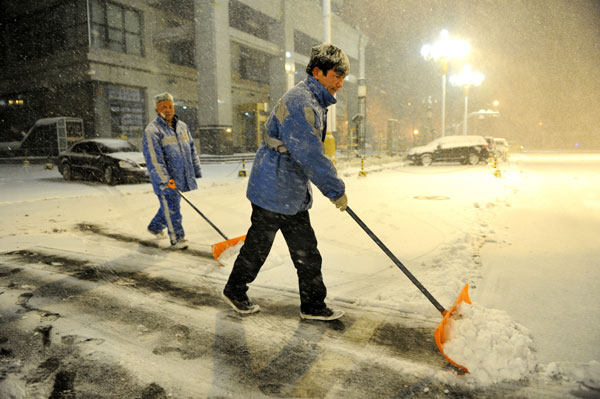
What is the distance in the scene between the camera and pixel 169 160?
488cm

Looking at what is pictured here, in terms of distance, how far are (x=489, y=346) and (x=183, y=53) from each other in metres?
29.6

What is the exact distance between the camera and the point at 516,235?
548 cm

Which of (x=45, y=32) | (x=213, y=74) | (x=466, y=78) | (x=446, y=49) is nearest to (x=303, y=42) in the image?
(x=213, y=74)

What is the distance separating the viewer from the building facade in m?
23.1

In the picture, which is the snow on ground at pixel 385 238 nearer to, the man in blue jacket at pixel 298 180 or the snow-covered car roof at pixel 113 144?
the man in blue jacket at pixel 298 180

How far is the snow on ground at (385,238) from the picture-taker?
238 centimetres

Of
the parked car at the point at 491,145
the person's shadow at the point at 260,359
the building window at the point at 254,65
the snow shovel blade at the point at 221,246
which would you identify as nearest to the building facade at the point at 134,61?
the building window at the point at 254,65

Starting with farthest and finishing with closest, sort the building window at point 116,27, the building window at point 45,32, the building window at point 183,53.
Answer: the building window at point 183,53
the building window at point 45,32
the building window at point 116,27

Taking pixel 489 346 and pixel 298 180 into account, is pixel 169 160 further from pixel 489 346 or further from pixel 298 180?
pixel 489 346

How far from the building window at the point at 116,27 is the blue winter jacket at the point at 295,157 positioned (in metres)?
24.8

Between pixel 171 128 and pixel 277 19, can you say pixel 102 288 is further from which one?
pixel 277 19

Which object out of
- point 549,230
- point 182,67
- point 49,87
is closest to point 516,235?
point 549,230

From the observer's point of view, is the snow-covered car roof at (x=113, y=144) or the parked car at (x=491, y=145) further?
the parked car at (x=491, y=145)

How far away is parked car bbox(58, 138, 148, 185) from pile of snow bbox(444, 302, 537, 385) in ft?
36.5
